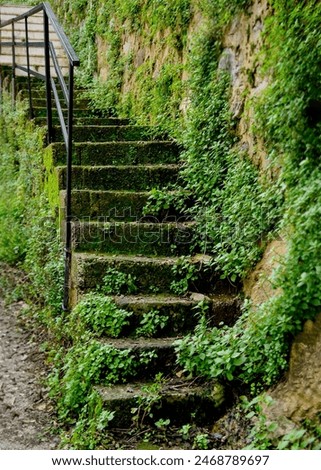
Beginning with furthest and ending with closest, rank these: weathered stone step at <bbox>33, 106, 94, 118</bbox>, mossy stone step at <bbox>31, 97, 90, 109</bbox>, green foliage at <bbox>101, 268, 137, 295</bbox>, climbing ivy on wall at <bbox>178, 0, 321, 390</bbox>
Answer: mossy stone step at <bbox>31, 97, 90, 109</bbox> < weathered stone step at <bbox>33, 106, 94, 118</bbox> < green foliage at <bbox>101, 268, 137, 295</bbox> < climbing ivy on wall at <bbox>178, 0, 321, 390</bbox>

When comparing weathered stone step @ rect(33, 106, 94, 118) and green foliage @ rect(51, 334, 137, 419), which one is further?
weathered stone step @ rect(33, 106, 94, 118)

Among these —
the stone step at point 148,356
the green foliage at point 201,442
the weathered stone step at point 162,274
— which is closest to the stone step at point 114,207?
the weathered stone step at point 162,274

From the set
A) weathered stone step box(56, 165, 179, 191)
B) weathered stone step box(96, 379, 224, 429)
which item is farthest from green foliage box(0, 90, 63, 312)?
weathered stone step box(96, 379, 224, 429)

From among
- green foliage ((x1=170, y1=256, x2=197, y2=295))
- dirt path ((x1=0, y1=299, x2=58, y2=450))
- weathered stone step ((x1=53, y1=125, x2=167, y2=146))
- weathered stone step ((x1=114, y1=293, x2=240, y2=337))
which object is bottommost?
dirt path ((x1=0, y1=299, x2=58, y2=450))

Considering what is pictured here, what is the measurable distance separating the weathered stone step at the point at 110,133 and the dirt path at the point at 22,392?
5.81ft

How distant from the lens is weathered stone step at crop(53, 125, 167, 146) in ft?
17.7

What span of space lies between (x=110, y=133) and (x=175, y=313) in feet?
7.87

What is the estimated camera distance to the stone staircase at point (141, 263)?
3.24m

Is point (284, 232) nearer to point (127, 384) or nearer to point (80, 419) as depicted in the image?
point (127, 384)

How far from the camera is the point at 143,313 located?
367 cm

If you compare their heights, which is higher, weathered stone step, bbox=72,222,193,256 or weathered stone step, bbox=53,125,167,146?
weathered stone step, bbox=53,125,167,146

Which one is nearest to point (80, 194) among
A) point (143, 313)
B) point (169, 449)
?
point (143, 313)

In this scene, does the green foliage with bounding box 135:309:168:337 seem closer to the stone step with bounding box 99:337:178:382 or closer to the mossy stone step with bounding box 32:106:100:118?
the stone step with bounding box 99:337:178:382

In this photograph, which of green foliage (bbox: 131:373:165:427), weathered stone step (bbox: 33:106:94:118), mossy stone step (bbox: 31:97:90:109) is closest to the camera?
green foliage (bbox: 131:373:165:427)
